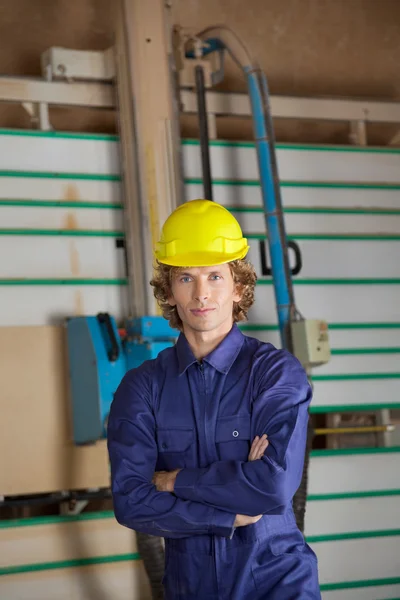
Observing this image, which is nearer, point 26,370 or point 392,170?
point 26,370

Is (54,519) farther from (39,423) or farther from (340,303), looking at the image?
(340,303)

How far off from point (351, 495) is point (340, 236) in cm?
130

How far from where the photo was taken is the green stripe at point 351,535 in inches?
177

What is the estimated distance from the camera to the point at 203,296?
2.22 m

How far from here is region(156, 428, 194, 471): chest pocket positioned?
2191mm

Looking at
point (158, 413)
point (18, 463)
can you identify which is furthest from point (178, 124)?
point (158, 413)

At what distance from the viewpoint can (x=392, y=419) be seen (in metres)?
4.80

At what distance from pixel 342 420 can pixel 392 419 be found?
0.28 metres

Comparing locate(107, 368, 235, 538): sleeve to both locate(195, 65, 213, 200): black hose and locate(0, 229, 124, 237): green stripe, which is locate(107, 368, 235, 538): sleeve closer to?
locate(0, 229, 124, 237): green stripe

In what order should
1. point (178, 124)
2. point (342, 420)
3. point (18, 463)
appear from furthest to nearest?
1. point (342, 420)
2. point (178, 124)
3. point (18, 463)

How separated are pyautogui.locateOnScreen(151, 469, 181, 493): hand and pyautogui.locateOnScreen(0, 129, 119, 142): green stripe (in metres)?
2.42

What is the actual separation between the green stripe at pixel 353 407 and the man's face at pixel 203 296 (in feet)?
7.84

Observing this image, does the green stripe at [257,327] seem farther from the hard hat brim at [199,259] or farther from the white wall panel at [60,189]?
the hard hat brim at [199,259]

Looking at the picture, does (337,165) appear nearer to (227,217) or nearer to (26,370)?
(26,370)
